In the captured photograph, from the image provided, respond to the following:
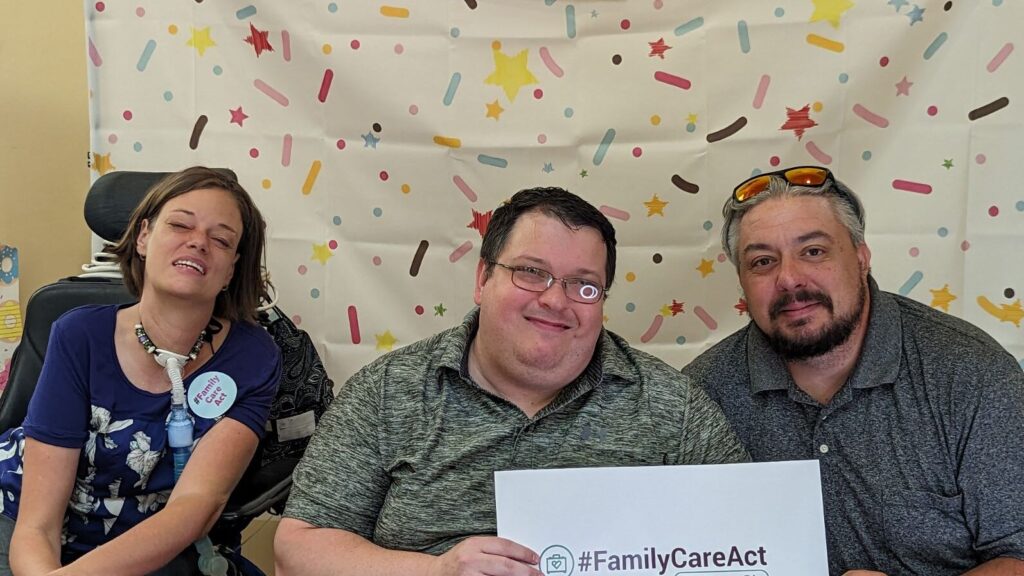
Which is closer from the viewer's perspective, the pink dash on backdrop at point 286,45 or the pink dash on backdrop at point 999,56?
the pink dash on backdrop at point 999,56

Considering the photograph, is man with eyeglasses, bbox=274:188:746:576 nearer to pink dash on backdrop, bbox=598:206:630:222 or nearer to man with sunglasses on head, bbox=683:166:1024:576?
man with sunglasses on head, bbox=683:166:1024:576

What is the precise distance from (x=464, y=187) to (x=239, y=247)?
2.56 feet

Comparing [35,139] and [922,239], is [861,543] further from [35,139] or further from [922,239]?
[35,139]

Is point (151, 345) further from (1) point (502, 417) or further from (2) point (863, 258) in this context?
(2) point (863, 258)

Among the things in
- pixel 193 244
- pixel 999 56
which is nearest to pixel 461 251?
pixel 193 244

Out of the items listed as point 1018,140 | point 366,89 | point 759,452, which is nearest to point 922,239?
point 1018,140

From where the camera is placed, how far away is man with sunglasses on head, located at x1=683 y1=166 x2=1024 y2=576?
5.38 ft

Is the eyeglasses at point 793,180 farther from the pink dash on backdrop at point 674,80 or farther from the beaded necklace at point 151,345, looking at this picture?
the beaded necklace at point 151,345

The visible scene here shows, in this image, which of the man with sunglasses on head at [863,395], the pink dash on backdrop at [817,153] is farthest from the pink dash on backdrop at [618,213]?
the man with sunglasses on head at [863,395]

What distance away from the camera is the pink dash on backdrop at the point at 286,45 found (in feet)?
8.63

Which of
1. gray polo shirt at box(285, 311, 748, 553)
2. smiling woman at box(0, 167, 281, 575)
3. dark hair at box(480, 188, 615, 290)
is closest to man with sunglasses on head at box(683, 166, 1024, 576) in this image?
gray polo shirt at box(285, 311, 748, 553)

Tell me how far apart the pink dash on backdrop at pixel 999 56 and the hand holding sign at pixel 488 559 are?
1.92 meters

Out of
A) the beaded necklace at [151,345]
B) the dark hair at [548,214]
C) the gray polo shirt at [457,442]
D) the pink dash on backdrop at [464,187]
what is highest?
the pink dash on backdrop at [464,187]

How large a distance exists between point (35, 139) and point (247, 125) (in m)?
0.78
